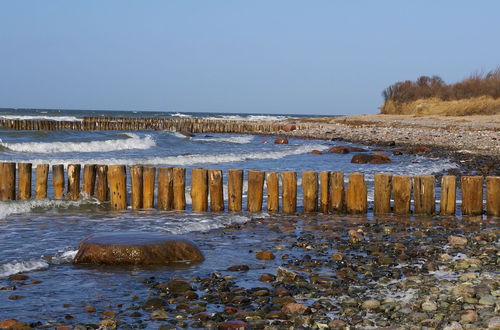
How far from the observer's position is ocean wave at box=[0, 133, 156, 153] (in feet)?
93.6

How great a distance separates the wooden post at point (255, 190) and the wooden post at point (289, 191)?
0.39 m

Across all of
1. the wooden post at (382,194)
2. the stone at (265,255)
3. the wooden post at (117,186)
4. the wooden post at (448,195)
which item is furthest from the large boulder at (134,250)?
the wooden post at (448,195)

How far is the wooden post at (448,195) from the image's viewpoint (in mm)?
10500

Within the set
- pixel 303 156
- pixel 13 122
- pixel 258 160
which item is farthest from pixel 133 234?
pixel 13 122

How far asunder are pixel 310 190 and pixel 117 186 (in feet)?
11.2

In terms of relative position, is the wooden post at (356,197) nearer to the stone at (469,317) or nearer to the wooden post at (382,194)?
the wooden post at (382,194)

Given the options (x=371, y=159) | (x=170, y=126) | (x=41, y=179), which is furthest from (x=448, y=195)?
(x=170, y=126)

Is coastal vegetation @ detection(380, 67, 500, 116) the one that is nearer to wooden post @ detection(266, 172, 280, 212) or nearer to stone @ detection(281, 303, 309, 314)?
wooden post @ detection(266, 172, 280, 212)

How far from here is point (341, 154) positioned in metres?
25.8

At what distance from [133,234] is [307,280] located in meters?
2.36

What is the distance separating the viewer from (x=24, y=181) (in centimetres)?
1129

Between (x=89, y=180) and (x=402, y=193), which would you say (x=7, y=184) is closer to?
(x=89, y=180)

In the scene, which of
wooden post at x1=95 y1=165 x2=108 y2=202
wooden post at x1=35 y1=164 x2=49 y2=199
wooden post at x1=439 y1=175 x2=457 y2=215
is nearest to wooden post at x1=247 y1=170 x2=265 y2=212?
wooden post at x1=95 y1=165 x2=108 y2=202

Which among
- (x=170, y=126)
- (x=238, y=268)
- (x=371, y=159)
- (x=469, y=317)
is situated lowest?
(x=238, y=268)
